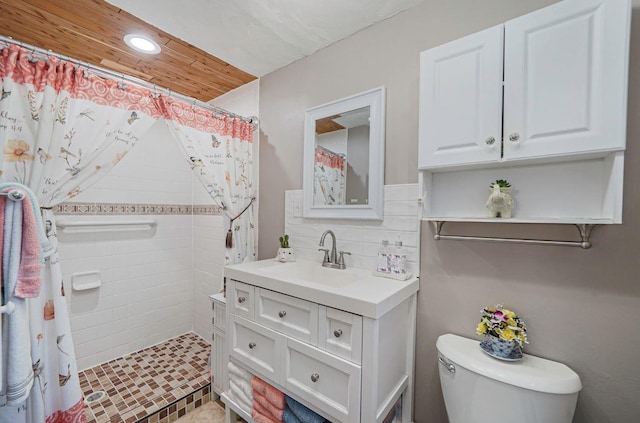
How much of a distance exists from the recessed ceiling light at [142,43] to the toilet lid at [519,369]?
2402 mm

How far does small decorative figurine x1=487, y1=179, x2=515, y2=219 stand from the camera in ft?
3.66

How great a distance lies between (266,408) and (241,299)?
576 millimetres

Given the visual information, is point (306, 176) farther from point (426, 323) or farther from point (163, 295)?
point (163, 295)

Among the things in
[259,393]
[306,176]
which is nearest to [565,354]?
[259,393]

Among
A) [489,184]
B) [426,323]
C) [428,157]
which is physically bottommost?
[426,323]

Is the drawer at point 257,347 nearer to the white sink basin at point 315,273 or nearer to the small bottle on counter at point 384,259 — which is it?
the white sink basin at point 315,273

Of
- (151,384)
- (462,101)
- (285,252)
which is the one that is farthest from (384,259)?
(151,384)

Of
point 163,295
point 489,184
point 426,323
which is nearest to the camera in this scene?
point 489,184

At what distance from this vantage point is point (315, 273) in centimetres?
166

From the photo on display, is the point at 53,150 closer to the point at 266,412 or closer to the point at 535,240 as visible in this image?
the point at 266,412

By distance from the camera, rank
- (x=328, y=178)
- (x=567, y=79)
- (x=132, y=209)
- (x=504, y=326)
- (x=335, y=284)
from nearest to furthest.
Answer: (x=567, y=79)
(x=504, y=326)
(x=335, y=284)
(x=328, y=178)
(x=132, y=209)

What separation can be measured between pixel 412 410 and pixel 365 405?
0.56 metres

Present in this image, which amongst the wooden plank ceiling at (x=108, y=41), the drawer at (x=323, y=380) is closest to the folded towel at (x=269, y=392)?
the drawer at (x=323, y=380)

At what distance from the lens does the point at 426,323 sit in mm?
1382
